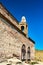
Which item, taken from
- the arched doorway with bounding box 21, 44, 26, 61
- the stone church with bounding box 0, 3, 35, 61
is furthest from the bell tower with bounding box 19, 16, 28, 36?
the arched doorway with bounding box 21, 44, 26, 61

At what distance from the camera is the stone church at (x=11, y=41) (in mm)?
15609

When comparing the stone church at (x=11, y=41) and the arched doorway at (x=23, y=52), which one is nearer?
the stone church at (x=11, y=41)

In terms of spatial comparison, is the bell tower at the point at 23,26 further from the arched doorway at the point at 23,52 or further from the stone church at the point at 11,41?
the arched doorway at the point at 23,52

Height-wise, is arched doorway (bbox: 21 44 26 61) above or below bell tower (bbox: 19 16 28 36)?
below

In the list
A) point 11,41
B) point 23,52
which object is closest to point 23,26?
point 23,52

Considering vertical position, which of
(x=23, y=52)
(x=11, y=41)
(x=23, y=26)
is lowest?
(x=23, y=52)

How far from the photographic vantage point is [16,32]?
19219 mm

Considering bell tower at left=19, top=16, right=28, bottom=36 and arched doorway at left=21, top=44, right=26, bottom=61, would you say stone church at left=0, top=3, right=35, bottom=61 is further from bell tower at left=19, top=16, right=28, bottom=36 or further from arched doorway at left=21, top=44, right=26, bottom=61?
bell tower at left=19, top=16, right=28, bottom=36

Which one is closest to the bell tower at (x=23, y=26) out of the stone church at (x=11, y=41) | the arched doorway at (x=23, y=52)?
the stone church at (x=11, y=41)

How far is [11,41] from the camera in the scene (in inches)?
686

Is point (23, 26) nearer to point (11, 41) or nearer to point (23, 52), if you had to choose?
point (23, 52)

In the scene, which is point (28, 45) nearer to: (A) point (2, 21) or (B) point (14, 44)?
(B) point (14, 44)

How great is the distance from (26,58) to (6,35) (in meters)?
7.48

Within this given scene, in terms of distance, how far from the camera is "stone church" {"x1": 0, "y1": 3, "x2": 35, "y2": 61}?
15609 millimetres
